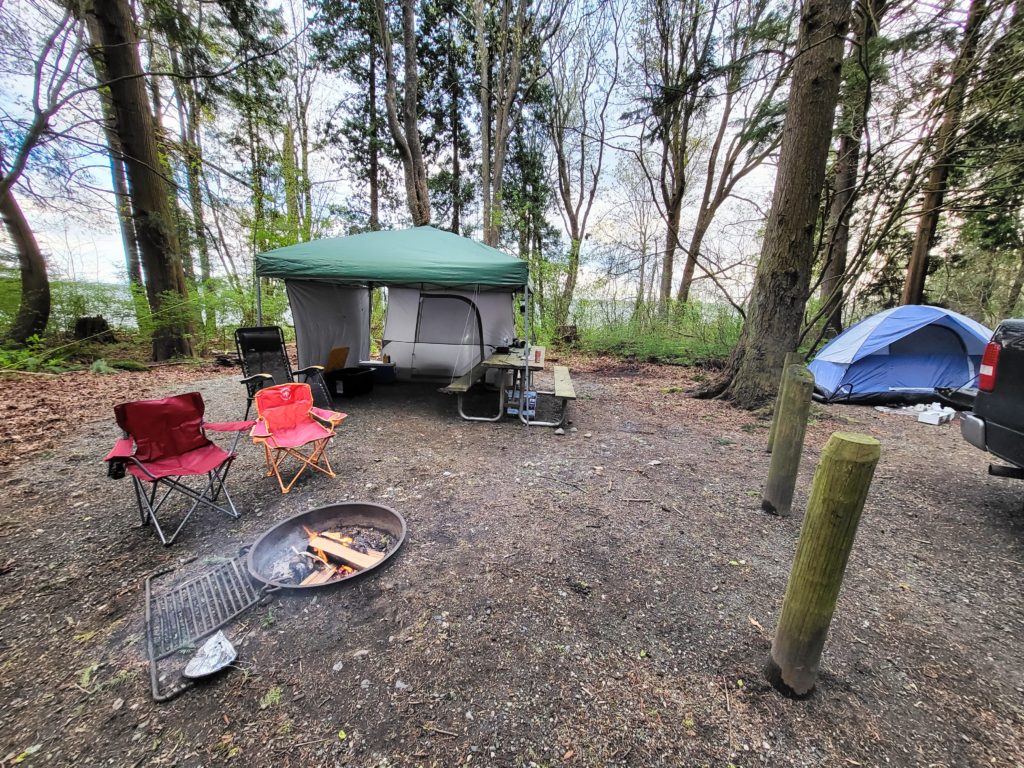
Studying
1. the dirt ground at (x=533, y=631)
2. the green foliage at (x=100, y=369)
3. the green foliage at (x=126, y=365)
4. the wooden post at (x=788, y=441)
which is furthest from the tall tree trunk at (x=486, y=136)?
the wooden post at (x=788, y=441)

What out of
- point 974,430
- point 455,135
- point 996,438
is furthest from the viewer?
point 455,135

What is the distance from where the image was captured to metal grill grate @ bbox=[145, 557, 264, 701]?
5.24ft

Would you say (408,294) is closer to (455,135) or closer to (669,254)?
(669,254)

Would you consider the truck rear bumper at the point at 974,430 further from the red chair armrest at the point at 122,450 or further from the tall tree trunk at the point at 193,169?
the tall tree trunk at the point at 193,169

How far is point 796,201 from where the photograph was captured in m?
4.60

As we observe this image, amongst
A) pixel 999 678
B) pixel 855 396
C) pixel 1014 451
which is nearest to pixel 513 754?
pixel 999 678

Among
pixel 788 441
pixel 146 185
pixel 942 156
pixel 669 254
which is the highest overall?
pixel 669 254

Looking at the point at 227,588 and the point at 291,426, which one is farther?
the point at 291,426

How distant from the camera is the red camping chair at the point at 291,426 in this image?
292 centimetres

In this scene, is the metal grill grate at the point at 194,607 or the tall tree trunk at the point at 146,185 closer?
the metal grill grate at the point at 194,607

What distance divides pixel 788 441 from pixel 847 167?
7.03m

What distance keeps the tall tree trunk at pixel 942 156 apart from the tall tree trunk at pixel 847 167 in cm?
48

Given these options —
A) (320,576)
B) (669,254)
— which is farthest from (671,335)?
(320,576)

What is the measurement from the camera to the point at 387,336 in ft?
22.7
